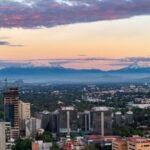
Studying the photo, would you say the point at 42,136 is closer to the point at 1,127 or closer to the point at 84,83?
the point at 1,127

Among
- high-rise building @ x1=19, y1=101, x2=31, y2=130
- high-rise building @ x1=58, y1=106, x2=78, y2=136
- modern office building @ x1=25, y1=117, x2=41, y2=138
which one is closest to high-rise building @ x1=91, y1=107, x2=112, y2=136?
high-rise building @ x1=58, y1=106, x2=78, y2=136

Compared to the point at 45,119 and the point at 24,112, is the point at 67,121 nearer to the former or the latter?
the point at 45,119

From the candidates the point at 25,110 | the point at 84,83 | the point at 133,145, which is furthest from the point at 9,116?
the point at 84,83

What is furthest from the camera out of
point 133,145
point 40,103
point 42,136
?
point 40,103

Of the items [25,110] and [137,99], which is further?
[137,99]

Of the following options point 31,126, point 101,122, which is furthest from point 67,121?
point 101,122

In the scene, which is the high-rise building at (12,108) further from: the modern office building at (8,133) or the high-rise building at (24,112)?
the modern office building at (8,133)

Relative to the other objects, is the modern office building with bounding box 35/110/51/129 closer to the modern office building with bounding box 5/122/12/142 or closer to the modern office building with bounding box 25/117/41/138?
the modern office building with bounding box 25/117/41/138
